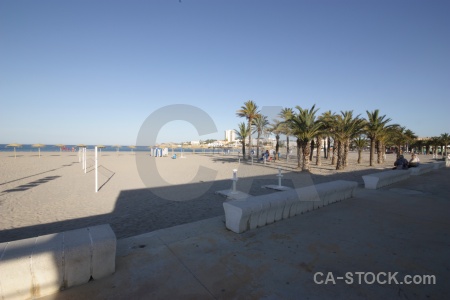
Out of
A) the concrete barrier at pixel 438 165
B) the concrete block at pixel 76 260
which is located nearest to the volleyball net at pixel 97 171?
the concrete block at pixel 76 260

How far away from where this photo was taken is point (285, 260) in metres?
3.48

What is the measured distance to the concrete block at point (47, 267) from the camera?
2.60 meters

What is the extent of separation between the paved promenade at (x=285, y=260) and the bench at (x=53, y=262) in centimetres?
17

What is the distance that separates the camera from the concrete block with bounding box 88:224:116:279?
2.97 m

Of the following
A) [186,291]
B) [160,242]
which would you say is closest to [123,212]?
[160,242]

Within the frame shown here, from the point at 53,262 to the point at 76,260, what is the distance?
9.5 inches

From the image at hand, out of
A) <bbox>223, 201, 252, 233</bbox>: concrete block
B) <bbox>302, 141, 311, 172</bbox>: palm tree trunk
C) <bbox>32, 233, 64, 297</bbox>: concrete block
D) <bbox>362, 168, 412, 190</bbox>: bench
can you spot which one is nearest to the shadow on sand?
<bbox>223, 201, 252, 233</bbox>: concrete block

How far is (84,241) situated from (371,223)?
19.2 feet

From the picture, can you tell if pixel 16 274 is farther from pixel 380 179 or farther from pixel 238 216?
pixel 380 179

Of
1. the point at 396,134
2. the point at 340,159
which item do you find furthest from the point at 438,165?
the point at 396,134

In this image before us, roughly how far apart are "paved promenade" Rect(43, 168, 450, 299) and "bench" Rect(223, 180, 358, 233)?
200 millimetres

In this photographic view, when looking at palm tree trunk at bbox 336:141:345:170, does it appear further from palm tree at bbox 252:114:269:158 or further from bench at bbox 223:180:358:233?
palm tree at bbox 252:114:269:158

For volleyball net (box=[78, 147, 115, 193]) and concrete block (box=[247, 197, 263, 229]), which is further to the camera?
volleyball net (box=[78, 147, 115, 193])

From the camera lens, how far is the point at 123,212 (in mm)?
7238
